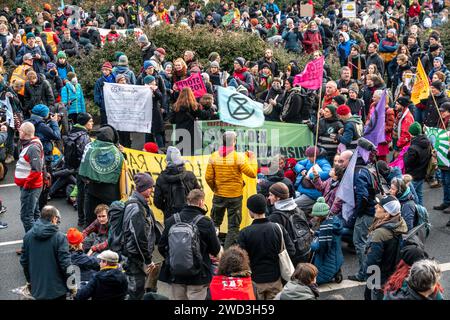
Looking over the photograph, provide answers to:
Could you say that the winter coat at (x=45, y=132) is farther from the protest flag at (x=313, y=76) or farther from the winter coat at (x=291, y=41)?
the winter coat at (x=291, y=41)

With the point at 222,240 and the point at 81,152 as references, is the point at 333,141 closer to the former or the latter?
the point at 222,240

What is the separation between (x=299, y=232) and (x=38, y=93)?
831 cm

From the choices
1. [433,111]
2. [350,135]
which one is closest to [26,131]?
[350,135]

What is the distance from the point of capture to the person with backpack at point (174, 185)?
10.2 m

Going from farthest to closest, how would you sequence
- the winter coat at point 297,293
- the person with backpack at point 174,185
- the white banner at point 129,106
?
the white banner at point 129,106 < the person with backpack at point 174,185 < the winter coat at point 297,293

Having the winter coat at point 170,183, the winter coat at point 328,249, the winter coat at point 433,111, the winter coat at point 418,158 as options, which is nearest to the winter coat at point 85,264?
the winter coat at point 170,183

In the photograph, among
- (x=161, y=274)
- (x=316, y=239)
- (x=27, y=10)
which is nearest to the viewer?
(x=161, y=274)

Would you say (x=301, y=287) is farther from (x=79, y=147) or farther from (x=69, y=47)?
(x=69, y=47)

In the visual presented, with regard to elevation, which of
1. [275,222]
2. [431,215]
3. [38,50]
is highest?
[38,50]

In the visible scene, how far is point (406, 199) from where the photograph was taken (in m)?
10.1

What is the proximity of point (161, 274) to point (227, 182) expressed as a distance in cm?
238

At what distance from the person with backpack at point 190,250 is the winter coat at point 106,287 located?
0.83m

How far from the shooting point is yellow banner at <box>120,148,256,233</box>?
11031 millimetres
